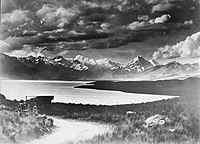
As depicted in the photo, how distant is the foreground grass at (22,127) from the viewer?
2.47 m

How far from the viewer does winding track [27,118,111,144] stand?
2459 millimetres

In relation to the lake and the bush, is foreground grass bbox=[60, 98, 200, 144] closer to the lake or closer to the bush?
the lake

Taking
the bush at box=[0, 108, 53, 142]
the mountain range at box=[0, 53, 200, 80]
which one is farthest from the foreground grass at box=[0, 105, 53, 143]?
the mountain range at box=[0, 53, 200, 80]

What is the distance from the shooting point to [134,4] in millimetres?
2533

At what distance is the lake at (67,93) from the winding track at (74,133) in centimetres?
15

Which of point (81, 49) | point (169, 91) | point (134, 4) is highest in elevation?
point (134, 4)

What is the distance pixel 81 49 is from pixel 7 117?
632 mm

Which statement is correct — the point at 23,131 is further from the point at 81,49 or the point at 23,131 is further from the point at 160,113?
the point at 160,113

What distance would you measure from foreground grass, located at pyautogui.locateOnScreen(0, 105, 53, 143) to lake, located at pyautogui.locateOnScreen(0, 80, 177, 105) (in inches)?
5.3

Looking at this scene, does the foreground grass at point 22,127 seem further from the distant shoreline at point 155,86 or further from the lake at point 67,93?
the distant shoreline at point 155,86

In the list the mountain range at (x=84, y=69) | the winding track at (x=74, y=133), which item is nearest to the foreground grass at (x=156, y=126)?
the winding track at (x=74, y=133)

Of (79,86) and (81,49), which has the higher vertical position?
(81,49)

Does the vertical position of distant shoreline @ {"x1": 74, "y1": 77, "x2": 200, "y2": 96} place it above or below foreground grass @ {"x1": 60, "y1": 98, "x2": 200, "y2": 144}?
above

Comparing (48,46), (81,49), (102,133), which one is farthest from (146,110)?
(48,46)
